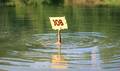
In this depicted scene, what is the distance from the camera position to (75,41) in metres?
20.9

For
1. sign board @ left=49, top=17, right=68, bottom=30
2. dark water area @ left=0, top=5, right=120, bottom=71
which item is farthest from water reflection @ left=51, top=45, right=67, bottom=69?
sign board @ left=49, top=17, right=68, bottom=30

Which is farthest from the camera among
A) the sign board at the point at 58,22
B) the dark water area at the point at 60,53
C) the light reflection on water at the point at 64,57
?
the sign board at the point at 58,22

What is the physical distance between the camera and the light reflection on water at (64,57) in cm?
1440

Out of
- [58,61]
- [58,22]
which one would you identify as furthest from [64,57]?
[58,22]

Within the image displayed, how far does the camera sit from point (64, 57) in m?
16.4

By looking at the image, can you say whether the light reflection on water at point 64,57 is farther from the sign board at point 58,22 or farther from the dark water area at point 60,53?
the sign board at point 58,22

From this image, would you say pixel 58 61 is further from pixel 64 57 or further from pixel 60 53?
pixel 60 53

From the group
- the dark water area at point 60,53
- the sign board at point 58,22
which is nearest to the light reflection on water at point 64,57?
the dark water area at point 60,53

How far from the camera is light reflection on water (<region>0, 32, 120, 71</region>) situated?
14.4 meters

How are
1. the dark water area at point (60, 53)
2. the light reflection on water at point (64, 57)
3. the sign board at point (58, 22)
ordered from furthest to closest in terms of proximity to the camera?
1. the sign board at point (58, 22)
2. the dark water area at point (60, 53)
3. the light reflection on water at point (64, 57)

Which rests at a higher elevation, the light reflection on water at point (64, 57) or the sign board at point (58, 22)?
the sign board at point (58, 22)

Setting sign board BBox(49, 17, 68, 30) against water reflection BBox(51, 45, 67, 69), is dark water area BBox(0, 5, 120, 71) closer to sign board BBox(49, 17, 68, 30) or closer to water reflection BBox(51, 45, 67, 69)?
water reflection BBox(51, 45, 67, 69)

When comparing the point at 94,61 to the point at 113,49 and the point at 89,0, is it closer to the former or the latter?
the point at 113,49

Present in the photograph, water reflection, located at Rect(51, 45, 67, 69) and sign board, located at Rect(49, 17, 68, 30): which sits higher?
sign board, located at Rect(49, 17, 68, 30)
